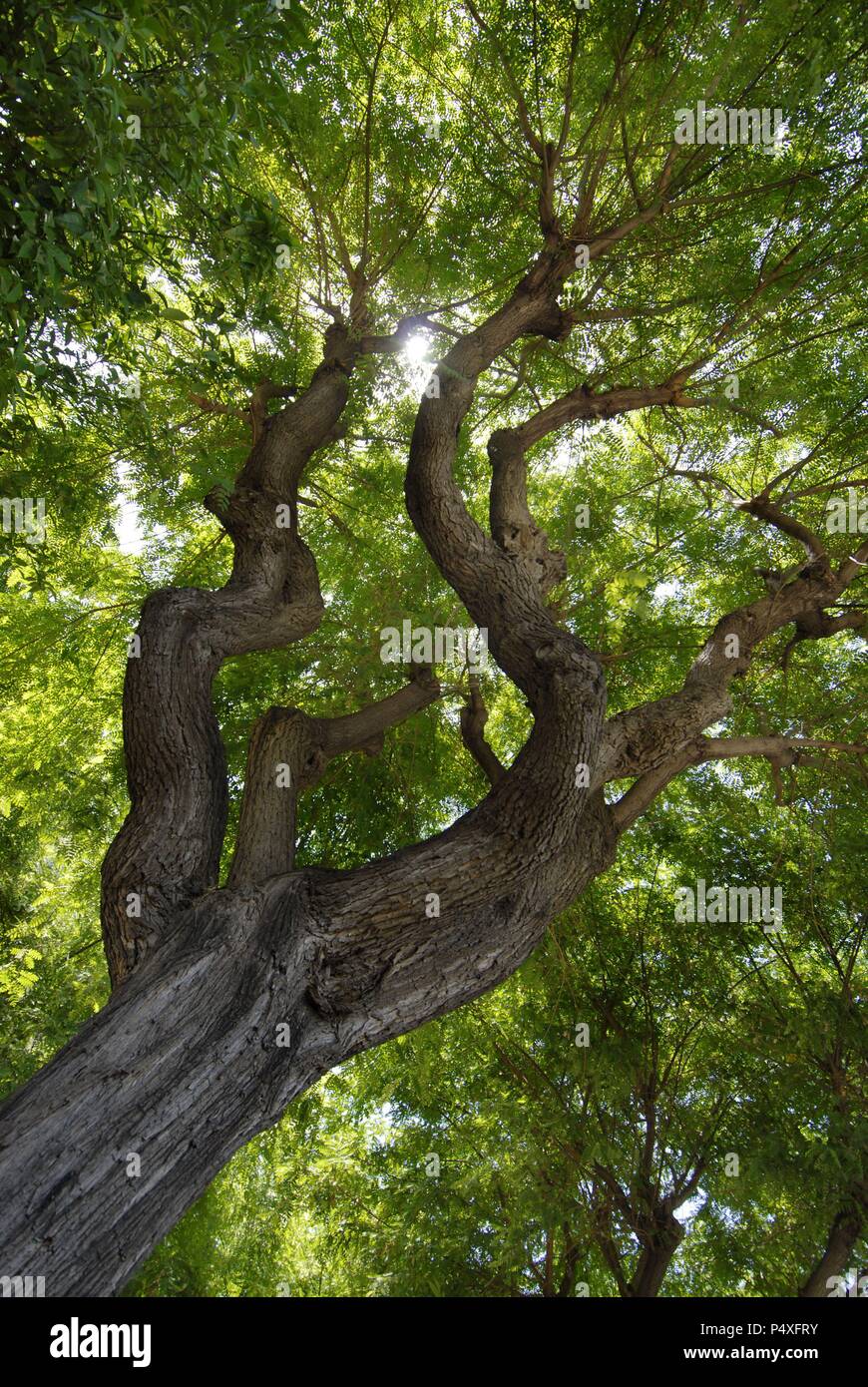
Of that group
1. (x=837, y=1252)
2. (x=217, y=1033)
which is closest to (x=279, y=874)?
(x=217, y=1033)

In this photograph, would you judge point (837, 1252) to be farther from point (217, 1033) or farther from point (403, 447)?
point (403, 447)

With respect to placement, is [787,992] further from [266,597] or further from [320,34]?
[320,34]

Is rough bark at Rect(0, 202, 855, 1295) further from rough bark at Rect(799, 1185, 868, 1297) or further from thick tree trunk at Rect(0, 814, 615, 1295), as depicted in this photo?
rough bark at Rect(799, 1185, 868, 1297)

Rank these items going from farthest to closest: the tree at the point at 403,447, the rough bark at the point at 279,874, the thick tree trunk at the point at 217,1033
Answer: the tree at the point at 403,447 → the rough bark at the point at 279,874 → the thick tree trunk at the point at 217,1033

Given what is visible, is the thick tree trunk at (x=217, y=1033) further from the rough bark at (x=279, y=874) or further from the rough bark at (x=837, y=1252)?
the rough bark at (x=837, y=1252)

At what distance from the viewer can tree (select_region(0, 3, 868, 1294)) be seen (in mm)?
2641

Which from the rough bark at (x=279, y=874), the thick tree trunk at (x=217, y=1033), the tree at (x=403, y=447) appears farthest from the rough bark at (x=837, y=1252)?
the thick tree trunk at (x=217, y=1033)

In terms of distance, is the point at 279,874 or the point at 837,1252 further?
the point at 837,1252

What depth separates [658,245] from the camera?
579cm

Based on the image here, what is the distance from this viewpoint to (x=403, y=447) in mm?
7445

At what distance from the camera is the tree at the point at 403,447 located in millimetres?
2641

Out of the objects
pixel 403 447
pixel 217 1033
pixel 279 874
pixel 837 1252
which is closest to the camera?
pixel 217 1033

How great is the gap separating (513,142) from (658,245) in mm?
1293

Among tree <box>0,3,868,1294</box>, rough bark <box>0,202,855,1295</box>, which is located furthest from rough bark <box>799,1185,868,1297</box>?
rough bark <box>0,202,855,1295</box>
